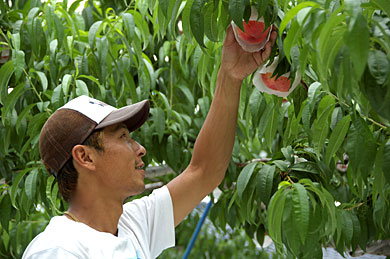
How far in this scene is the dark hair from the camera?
1.26 m

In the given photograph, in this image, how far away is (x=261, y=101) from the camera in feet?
4.99

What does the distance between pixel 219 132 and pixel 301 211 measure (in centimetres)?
38

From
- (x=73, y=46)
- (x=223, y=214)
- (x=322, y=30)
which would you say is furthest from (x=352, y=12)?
(x=223, y=214)

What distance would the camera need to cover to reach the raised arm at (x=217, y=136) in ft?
4.12

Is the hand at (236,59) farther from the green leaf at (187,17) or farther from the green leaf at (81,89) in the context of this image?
the green leaf at (81,89)

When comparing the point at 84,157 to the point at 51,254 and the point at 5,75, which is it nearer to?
the point at 51,254

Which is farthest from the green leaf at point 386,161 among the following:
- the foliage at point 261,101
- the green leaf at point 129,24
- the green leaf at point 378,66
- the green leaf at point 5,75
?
the green leaf at point 5,75

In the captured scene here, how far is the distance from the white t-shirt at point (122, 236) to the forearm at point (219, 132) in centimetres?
10

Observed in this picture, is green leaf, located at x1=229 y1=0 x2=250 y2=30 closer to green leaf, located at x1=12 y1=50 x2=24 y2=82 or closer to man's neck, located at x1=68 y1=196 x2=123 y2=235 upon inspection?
man's neck, located at x1=68 y1=196 x2=123 y2=235

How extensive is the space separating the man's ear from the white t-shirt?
111mm

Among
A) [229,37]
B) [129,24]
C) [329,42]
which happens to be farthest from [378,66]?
[129,24]

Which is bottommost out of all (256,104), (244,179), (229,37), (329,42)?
(244,179)

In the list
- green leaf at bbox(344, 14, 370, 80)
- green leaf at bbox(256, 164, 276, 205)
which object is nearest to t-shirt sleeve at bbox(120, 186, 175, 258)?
green leaf at bbox(256, 164, 276, 205)

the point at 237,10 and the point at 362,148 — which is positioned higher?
the point at 237,10
